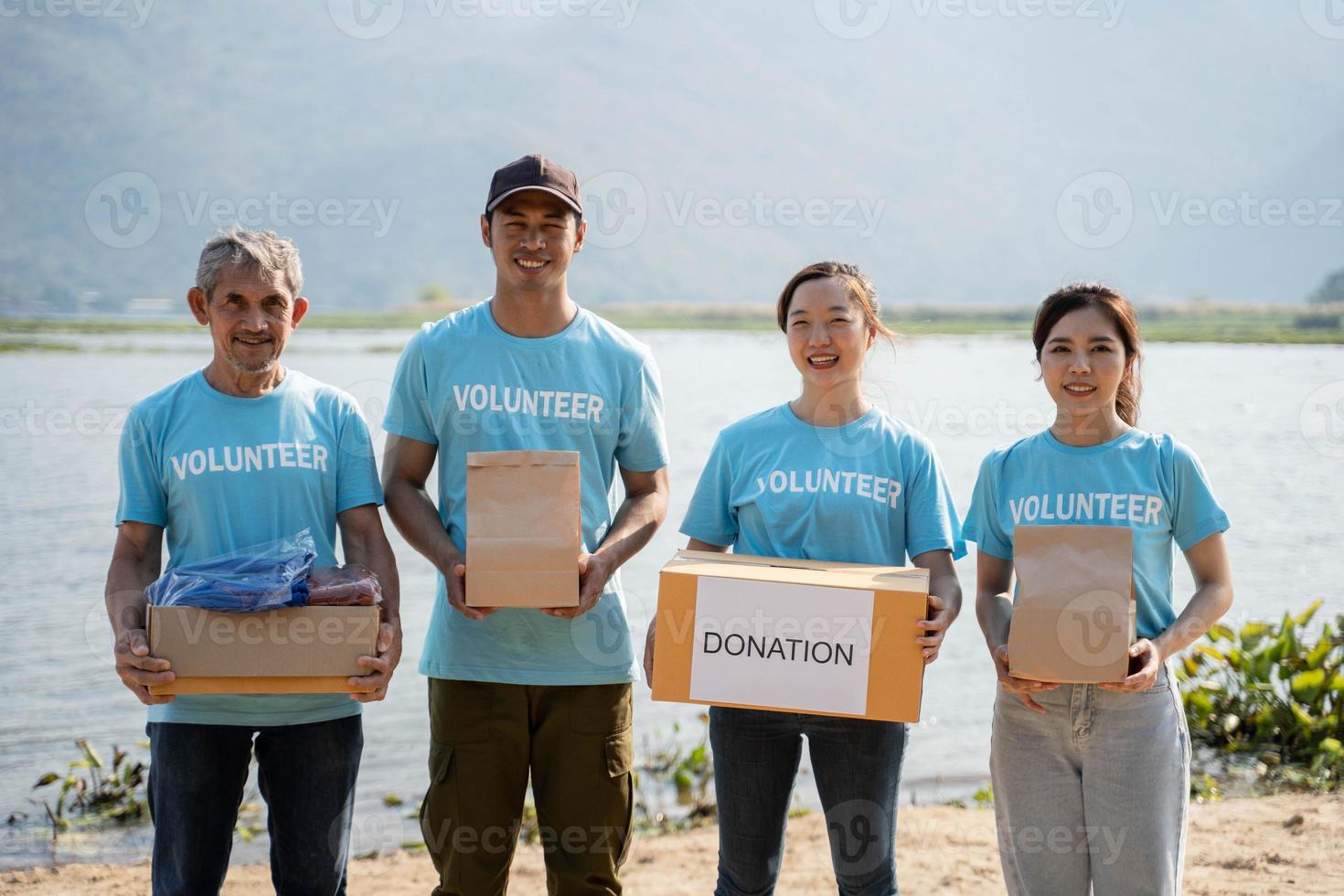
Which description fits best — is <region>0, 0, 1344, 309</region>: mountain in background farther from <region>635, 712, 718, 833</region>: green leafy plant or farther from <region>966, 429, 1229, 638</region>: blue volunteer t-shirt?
<region>966, 429, 1229, 638</region>: blue volunteer t-shirt

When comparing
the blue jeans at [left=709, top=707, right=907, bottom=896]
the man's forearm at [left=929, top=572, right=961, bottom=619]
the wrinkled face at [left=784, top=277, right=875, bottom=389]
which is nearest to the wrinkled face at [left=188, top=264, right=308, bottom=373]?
the wrinkled face at [left=784, top=277, right=875, bottom=389]

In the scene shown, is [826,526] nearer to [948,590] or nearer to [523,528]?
[948,590]

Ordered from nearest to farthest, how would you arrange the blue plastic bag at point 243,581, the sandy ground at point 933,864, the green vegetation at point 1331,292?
the blue plastic bag at point 243,581 < the sandy ground at point 933,864 < the green vegetation at point 1331,292

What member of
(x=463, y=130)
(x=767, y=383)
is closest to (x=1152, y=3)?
(x=463, y=130)

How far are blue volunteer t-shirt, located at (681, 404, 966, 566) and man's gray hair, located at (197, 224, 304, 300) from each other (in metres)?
1.14

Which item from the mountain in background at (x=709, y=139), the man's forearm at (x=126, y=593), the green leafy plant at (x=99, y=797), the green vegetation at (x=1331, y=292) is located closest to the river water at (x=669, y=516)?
the green leafy plant at (x=99, y=797)

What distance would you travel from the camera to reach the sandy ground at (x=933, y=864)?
374cm

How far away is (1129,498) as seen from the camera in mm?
2492

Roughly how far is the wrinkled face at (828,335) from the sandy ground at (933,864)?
6.84 ft

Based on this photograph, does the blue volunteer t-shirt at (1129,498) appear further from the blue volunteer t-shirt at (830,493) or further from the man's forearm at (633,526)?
the man's forearm at (633,526)

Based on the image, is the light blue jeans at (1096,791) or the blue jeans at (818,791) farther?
the blue jeans at (818,791)

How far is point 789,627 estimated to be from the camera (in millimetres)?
2369

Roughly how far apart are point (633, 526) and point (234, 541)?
3.04 ft

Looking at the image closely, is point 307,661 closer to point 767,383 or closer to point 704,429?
point 704,429
